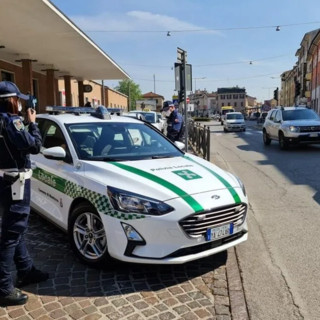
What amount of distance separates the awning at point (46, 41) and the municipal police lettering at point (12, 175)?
6961 mm

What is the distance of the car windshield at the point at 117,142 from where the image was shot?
455 cm

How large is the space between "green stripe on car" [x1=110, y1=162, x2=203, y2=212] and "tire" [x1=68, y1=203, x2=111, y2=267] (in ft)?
1.91

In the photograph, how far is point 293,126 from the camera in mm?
14156

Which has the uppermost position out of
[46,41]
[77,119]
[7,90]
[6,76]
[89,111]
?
[46,41]

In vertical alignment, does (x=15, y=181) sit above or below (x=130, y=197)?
above

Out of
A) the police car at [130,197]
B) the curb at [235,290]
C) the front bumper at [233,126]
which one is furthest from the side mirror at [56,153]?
the front bumper at [233,126]

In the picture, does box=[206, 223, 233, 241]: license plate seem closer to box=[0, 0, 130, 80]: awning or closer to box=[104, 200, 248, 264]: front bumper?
box=[104, 200, 248, 264]: front bumper

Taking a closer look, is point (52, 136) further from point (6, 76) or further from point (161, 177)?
point (6, 76)

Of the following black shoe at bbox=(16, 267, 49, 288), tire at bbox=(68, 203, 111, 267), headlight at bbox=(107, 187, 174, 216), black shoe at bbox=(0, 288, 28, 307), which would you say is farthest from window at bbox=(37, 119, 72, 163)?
black shoe at bbox=(0, 288, 28, 307)

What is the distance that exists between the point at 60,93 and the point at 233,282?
24.8 meters

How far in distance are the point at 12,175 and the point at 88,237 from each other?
4.03 feet

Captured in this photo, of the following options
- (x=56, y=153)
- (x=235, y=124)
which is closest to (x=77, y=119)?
(x=56, y=153)

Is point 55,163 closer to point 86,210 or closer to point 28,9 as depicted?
point 86,210

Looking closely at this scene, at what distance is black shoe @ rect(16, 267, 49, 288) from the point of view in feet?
11.9
